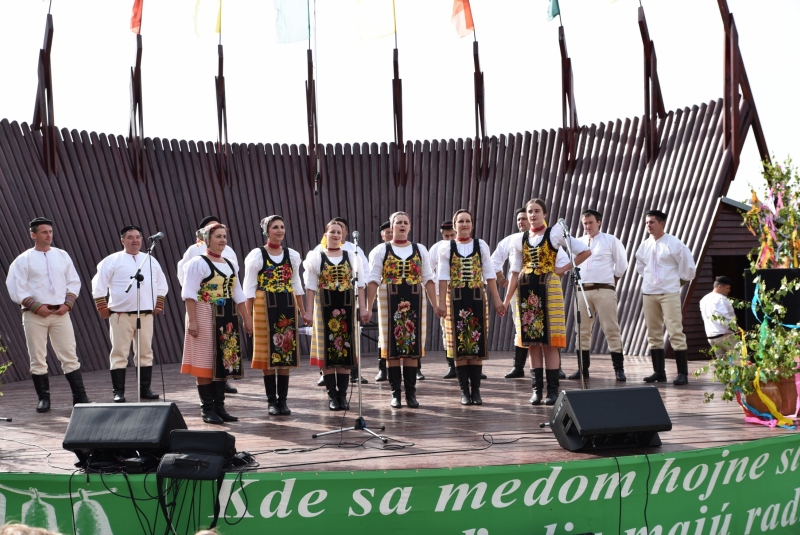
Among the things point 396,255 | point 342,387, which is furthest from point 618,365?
point 342,387

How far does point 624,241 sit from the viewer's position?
31.1 feet

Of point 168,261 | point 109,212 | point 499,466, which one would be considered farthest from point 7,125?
point 499,466

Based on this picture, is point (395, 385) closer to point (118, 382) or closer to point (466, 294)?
point (466, 294)

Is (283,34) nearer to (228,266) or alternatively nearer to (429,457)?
(228,266)

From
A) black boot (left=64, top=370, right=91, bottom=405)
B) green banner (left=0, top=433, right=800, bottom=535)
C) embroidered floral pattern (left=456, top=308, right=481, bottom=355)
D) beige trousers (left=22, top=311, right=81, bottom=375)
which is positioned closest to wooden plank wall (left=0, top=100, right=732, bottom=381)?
beige trousers (left=22, top=311, right=81, bottom=375)

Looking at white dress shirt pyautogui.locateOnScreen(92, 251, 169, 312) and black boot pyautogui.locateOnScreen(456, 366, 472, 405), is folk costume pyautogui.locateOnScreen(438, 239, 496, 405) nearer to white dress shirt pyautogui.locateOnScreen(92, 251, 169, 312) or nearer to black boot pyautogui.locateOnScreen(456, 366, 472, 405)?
black boot pyautogui.locateOnScreen(456, 366, 472, 405)

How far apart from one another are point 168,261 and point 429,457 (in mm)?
6852

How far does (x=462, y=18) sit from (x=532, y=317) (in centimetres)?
648

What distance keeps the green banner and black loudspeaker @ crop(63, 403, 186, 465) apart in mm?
196

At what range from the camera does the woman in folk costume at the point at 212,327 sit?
5.24m

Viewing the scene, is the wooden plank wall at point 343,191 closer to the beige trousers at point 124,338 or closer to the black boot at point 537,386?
the beige trousers at point 124,338

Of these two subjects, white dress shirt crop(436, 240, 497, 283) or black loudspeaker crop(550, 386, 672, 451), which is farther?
white dress shirt crop(436, 240, 497, 283)

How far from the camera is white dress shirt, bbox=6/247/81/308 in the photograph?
6195 millimetres

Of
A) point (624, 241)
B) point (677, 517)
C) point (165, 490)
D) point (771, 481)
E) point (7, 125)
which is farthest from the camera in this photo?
point (624, 241)
